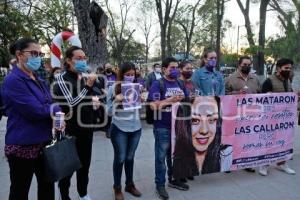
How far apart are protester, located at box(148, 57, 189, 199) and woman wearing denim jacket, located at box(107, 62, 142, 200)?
0.26 m

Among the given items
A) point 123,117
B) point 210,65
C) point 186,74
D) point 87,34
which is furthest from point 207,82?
point 87,34

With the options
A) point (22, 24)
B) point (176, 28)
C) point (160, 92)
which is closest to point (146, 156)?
point (160, 92)

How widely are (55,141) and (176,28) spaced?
46864mm

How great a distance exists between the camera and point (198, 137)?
16.9 feet

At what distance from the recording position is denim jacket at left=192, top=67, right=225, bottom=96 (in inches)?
239

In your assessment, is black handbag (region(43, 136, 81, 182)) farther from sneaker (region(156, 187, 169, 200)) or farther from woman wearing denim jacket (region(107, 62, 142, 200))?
sneaker (region(156, 187, 169, 200))

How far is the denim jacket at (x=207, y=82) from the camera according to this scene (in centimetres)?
606

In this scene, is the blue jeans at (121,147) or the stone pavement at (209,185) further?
the stone pavement at (209,185)

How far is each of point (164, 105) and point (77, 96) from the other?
1.15 metres

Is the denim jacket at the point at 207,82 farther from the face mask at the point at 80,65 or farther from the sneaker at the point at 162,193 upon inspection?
the face mask at the point at 80,65

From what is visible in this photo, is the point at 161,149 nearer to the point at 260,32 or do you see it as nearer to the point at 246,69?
the point at 246,69

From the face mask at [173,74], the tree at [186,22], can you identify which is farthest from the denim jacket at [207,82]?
the tree at [186,22]

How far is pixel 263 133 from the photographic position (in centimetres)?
570

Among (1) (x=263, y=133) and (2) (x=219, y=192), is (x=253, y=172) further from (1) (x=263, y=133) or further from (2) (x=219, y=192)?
(2) (x=219, y=192)
